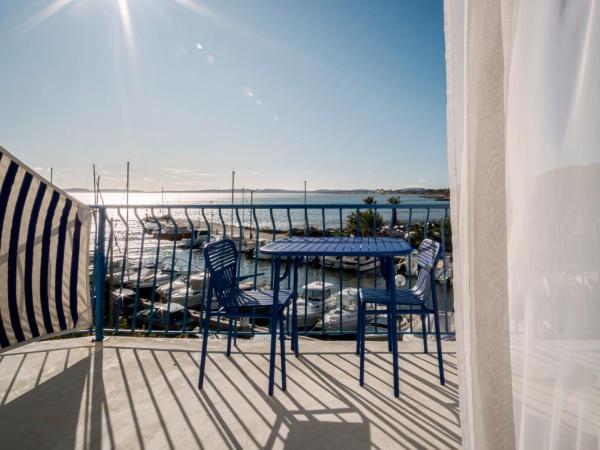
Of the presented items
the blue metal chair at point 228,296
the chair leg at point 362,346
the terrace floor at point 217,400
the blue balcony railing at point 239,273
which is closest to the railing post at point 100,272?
the blue balcony railing at point 239,273

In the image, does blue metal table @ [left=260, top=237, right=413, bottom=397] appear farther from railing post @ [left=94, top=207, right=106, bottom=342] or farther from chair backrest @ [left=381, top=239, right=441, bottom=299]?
railing post @ [left=94, top=207, right=106, bottom=342]

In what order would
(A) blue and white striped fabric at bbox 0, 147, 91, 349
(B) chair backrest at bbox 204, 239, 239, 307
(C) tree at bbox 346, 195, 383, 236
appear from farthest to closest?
(C) tree at bbox 346, 195, 383, 236 < (A) blue and white striped fabric at bbox 0, 147, 91, 349 < (B) chair backrest at bbox 204, 239, 239, 307

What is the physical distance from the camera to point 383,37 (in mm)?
5773

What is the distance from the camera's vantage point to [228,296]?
250cm

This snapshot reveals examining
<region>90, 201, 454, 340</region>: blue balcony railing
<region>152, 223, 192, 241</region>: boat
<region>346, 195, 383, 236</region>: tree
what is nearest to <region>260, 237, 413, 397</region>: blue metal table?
<region>90, 201, 454, 340</region>: blue balcony railing

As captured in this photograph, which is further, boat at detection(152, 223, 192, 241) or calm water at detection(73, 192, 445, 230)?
calm water at detection(73, 192, 445, 230)

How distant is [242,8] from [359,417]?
4781 millimetres

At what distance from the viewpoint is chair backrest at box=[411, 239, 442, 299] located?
235 centimetres

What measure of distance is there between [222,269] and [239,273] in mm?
625

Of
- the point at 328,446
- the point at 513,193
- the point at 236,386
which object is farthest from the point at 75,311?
the point at 513,193

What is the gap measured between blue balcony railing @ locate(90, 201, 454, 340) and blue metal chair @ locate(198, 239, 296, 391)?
0.55 ft

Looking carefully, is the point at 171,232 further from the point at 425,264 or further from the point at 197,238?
the point at 425,264

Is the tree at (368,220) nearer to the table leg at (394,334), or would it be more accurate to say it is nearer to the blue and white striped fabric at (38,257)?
the table leg at (394,334)

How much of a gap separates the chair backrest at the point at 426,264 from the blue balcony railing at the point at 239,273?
0.41 feet
